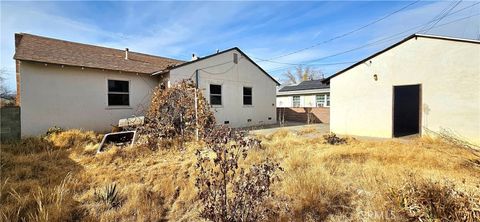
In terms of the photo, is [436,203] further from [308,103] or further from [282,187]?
[308,103]

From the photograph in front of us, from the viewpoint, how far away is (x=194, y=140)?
8.83 m

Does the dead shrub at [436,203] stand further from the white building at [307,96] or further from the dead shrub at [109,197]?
the white building at [307,96]

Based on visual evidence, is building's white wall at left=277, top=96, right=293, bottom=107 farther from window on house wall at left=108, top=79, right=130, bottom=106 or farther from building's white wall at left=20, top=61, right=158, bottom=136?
window on house wall at left=108, top=79, right=130, bottom=106

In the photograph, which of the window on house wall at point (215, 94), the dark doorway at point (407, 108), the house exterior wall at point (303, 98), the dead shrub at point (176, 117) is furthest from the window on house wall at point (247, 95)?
the dark doorway at point (407, 108)

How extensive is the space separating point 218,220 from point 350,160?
171 inches

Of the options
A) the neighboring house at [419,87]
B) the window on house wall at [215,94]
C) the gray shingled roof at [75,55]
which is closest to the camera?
the neighboring house at [419,87]

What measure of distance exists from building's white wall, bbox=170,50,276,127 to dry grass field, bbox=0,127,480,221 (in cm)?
746

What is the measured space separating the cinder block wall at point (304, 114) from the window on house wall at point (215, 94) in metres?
7.63

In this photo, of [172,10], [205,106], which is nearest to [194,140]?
[205,106]

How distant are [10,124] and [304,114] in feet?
61.0

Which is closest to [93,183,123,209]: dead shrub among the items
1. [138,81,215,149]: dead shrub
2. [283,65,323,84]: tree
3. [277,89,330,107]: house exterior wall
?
[138,81,215,149]: dead shrub

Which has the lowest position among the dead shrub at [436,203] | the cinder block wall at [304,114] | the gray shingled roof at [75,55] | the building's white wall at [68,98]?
the dead shrub at [436,203]

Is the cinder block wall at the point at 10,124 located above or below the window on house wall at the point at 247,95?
below

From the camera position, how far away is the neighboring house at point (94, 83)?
9508 mm
